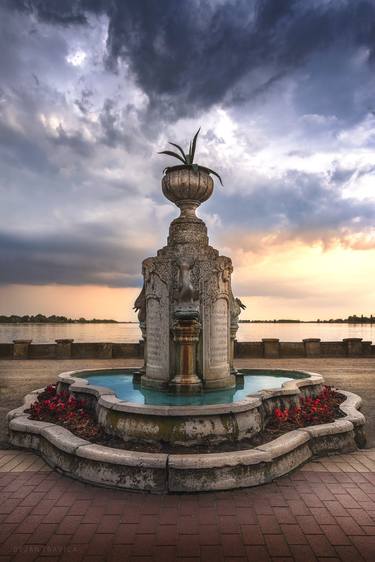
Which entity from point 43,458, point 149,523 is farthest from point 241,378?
point 149,523

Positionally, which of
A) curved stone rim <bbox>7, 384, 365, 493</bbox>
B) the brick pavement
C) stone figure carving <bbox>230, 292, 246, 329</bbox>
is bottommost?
the brick pavement

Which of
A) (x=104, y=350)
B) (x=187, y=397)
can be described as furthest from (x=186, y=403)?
(x=104, y=350)

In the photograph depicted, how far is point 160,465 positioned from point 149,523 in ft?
2.52

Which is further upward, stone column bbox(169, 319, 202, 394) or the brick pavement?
stone column bbox(169, 319, 202, 394)

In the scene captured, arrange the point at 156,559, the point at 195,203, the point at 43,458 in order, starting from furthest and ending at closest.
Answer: the point at 195,203
the point at 43,458
the point at 156,559

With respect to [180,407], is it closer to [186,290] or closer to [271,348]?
[186,290]

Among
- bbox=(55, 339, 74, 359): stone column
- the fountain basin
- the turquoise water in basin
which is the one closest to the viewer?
the fountain basin

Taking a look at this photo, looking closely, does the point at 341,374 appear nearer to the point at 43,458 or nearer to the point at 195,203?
the point at 195,203

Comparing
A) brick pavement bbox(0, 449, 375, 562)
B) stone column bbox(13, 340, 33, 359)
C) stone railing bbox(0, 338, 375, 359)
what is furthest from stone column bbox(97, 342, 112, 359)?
brick pavement bbox(0, 449, 375, 562)

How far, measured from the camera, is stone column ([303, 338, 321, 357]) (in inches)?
783

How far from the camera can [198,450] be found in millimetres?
5328

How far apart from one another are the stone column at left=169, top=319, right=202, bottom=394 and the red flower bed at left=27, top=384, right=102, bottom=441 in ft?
5.30

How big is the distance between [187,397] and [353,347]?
49.3 feet

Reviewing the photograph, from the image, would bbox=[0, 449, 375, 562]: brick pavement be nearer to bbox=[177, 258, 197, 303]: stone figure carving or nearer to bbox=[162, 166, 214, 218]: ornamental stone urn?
bbox=[177, 258, 197, 303]: stone figure carving
